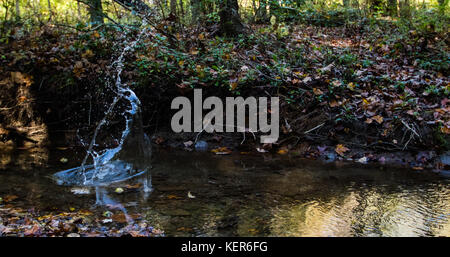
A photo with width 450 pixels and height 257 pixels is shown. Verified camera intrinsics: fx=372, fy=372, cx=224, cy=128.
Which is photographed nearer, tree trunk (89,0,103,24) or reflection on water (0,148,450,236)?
reflection on water (0,148,450,236)

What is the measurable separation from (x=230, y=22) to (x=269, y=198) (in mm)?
6166

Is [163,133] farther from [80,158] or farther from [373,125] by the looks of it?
[373,125]

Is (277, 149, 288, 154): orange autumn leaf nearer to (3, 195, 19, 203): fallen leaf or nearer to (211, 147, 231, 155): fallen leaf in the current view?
(211, 147, 231, 155): fallen leaf

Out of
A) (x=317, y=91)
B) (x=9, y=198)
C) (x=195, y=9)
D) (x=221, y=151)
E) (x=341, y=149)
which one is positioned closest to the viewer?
(x=9, y=198)

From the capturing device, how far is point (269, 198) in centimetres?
447

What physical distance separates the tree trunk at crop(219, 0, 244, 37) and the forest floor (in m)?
0.90

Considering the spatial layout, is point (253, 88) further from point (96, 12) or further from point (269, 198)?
point (96, 12)

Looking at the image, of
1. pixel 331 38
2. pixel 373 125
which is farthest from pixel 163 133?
pixel 331 38

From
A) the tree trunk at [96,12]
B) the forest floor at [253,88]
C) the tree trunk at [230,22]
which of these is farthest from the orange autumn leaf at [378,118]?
the tree trunk at [96,12]

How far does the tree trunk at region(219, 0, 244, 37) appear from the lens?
9445mm

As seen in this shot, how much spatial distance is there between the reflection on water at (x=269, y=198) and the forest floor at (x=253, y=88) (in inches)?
34.0

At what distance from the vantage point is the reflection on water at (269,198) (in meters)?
3.66

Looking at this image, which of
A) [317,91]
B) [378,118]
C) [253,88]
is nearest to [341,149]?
[378,118]

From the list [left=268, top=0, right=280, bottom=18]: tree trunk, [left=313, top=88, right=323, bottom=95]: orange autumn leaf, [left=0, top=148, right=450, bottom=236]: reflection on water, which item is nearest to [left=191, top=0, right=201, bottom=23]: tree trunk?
[left=268, top=0, right=280, bottom=18]: tree trunk
